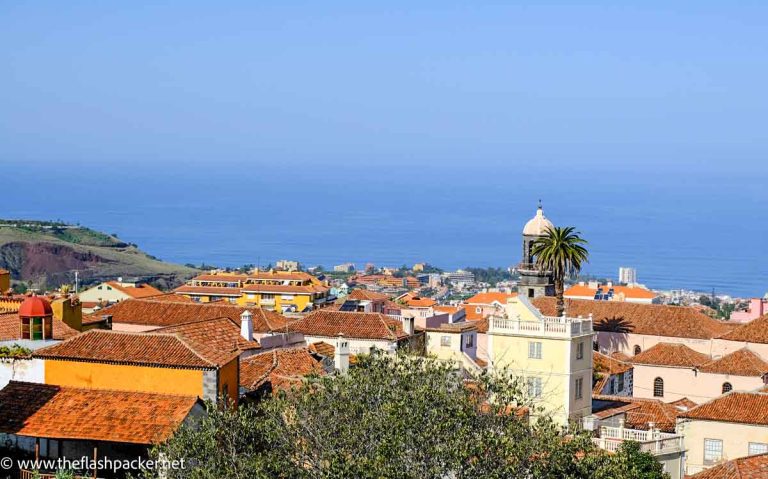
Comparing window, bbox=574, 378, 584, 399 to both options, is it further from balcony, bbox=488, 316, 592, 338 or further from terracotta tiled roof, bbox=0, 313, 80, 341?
terracotta tiled roof, bbox=0, 313, 80, 341

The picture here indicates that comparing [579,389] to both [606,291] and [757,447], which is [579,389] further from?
[606,291]

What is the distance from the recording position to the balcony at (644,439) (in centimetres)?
3972

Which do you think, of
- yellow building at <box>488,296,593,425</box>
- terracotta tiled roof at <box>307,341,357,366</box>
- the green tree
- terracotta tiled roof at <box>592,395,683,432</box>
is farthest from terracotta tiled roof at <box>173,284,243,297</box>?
the green tree

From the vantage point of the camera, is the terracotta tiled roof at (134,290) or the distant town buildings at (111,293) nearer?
the distant town buildings at (111,293)

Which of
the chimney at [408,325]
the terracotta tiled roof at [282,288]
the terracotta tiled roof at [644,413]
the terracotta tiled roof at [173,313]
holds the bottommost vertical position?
the terracotta tiled roof at [644,413]

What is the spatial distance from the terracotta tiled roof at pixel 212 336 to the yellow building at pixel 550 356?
10935 mm

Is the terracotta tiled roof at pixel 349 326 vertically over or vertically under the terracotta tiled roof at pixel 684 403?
over

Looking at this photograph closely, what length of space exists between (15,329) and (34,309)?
1.58m

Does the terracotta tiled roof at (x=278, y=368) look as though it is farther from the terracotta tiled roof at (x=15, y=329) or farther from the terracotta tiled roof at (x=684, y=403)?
the terracotta tiled roof at (x=684, y=403)

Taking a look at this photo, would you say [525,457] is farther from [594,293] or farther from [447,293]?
[447,293]

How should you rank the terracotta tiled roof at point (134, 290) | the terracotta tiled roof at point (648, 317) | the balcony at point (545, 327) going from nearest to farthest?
the balcony at point (545, 327) → the terracotta tiled roof at point (648, 317) → the terracotta tiled roof at point (134, 290)

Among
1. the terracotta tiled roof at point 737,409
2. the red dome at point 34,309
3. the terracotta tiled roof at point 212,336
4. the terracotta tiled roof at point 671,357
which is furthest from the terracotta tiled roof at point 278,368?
the terracotta tiled roof at point 671,357

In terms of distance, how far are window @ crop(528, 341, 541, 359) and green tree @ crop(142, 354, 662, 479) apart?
62.9ft

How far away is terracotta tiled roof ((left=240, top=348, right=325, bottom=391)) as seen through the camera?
1476 inches
